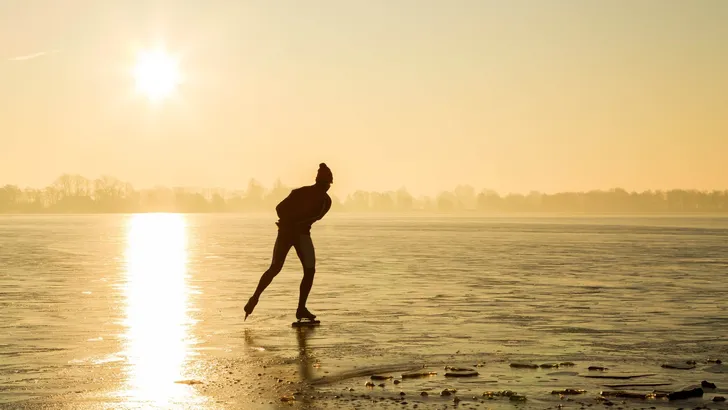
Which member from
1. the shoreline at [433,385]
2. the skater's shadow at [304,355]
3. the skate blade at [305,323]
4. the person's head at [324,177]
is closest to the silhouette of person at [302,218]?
the person's head at [324,177]

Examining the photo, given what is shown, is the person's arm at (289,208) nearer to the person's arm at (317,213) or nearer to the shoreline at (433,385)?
the person's arm at (317,213)

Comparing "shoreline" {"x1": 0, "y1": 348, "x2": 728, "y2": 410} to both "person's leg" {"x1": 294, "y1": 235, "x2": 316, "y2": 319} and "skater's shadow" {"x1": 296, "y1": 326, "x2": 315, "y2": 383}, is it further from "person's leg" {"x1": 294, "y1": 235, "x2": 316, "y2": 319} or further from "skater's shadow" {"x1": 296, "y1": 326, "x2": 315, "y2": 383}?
"person's leg" {"x1": 294, "y1": 235, "x2": 316, "y2": 319}

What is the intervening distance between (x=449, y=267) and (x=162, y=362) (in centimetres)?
1699

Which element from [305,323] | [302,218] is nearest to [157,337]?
[305,323]

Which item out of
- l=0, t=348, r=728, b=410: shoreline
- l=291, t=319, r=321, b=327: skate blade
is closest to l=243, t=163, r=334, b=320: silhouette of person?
l=291, t=319, r=321, b=327: skate blade

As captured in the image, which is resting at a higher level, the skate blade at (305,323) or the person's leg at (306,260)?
the person's leg at (306,260)

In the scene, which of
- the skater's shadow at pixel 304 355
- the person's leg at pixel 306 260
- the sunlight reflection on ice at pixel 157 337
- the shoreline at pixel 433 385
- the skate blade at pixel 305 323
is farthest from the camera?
the person's leg at pixel 306 260

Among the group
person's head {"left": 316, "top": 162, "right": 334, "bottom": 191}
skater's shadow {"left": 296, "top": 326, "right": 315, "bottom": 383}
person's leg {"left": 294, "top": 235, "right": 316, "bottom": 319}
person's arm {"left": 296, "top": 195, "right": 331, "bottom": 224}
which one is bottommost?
skater's shadow {"left": 296, "top": 326, "right": 315, "bottom": 383}

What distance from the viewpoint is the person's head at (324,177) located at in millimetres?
12500

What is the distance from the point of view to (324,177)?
12.5m

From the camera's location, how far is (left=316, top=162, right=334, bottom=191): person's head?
1250 centimetres

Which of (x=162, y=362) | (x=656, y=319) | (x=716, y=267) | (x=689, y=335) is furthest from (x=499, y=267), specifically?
(x=162, y=362)

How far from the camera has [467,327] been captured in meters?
11.8

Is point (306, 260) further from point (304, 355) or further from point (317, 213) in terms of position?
point (304, 355)
